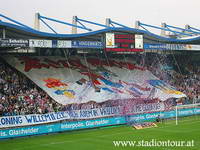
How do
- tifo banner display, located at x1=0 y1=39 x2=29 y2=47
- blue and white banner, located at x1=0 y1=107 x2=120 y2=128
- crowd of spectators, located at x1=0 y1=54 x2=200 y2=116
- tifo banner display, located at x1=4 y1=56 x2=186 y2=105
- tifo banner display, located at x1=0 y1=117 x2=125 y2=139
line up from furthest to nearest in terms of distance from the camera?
1. tifo banner display, located at x1=4 y1=56 x2=186 y2=105
2. crowd of spectators, located at x1=0 y1=54 x2=200 y2=116
3. tifo banner display, located at x1=0 y1=39 x2=29 y2=47
4. blue and white banner, located at x1=0 y1=107 x2=120 y2=128
5. tifo banner display, located at x1=0 y1=117 x2=125 y2=139

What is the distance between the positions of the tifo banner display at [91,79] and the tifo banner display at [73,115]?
2670 millimetres

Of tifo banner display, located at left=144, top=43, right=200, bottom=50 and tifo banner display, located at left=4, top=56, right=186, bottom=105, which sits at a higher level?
tifo banner display, located at left=144, top=43, right=200, bottom=50

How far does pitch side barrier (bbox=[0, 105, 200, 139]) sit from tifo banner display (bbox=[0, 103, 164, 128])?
0.36 meters

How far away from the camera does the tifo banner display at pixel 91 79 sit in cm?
3478

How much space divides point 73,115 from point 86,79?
8232 millimetres

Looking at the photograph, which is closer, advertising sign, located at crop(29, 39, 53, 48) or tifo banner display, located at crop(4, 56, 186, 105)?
advertising sign, located at crop(29, 39, 53, 48)

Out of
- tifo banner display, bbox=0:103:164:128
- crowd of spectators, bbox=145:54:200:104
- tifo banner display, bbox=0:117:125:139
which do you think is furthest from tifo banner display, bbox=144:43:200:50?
tifo banner display, bbox=0:117:125:139

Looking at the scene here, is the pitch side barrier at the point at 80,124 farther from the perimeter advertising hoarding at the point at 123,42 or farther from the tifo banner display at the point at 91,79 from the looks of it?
the perimeter advertising hoarding at the point at 123,42

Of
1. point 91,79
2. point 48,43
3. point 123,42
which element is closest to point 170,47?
point 123,42

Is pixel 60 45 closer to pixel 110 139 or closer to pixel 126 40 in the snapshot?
pixel 126 40

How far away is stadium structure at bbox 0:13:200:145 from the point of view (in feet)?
96.3

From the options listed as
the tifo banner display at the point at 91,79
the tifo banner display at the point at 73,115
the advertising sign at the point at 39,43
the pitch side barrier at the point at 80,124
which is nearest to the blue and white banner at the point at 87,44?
the advertising sign at the point at 39,43

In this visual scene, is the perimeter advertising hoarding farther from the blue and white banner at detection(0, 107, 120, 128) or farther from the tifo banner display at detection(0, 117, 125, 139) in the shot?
the tifo banner display at detection(0, 117, 125, 139)

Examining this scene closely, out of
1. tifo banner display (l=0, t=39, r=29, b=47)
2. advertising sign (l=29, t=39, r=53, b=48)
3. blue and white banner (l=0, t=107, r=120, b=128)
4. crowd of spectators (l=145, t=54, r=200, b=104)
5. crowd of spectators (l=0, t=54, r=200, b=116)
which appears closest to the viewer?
blue and white banner (l=0, t=107, r=120, b=128)
